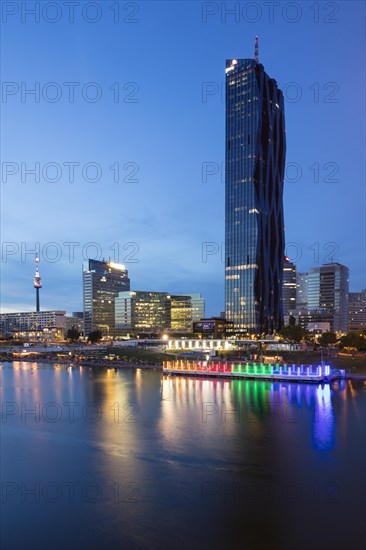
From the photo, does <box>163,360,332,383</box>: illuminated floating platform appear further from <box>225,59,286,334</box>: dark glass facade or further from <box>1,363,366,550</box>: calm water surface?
<box>225,59,286,334</box>: dark glass facade

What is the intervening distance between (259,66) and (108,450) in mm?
A: 141005

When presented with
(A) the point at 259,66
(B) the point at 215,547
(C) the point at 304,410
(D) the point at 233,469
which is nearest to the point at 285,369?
(C) the point at 304,410

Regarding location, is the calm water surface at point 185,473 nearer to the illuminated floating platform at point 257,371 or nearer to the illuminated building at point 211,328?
the illuminated floating platform at point 257,371

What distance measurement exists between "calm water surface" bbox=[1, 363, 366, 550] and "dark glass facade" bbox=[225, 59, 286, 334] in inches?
3339

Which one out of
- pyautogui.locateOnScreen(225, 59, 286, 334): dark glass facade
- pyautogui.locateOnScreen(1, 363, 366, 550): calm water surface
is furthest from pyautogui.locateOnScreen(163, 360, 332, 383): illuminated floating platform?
pyautogui.locateOnScreen(225, 59, 286, 334): dark glass facade

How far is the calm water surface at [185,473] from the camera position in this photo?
1692cm

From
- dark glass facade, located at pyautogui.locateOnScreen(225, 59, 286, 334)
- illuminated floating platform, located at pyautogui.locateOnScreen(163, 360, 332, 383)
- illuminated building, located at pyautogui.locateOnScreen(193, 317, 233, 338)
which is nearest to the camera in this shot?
illuminated floating platform, located at pyautogui.locateOnScreen(163, 360, 332, 383)

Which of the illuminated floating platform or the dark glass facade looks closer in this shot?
the illuminated floating platform

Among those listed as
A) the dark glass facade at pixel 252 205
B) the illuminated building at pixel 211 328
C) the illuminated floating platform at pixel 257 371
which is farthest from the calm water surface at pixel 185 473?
the dark glass facade at pixel 252 205

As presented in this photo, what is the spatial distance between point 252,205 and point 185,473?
111623 millimetres

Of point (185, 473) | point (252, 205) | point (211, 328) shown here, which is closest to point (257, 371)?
point (185, 473)

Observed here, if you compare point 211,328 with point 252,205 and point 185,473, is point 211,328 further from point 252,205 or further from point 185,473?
point 185,473

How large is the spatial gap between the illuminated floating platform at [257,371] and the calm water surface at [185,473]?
9790mm

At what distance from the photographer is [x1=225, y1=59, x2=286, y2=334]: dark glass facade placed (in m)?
126
